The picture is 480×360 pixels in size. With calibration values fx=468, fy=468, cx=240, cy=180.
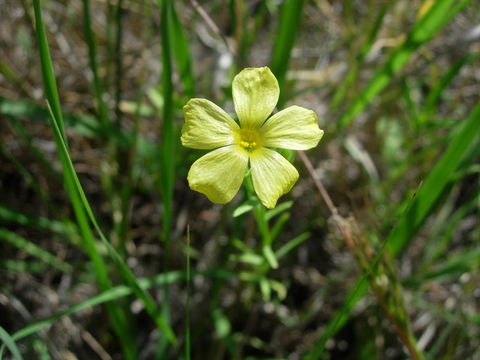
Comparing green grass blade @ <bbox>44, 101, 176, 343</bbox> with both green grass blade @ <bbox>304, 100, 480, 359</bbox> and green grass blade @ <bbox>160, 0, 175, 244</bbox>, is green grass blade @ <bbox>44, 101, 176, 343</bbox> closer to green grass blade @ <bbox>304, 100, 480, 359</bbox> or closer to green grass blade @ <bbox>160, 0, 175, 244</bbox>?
green grass blade @ <bbox>160, 0, 175, 244</bbox>

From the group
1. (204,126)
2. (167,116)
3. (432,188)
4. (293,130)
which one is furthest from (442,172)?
(167,116)

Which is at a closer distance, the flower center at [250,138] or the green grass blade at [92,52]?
the flower center at [250,138]

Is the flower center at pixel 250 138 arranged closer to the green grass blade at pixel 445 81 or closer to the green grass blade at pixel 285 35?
the green grass blade at pixel 285 35

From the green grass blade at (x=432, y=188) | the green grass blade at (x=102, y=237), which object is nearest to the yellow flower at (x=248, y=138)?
the green grass blade at (x=102, y=237)

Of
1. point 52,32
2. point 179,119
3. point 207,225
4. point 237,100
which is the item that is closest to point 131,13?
point 52,32

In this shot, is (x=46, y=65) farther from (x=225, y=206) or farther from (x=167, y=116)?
(x=225, y=206)
